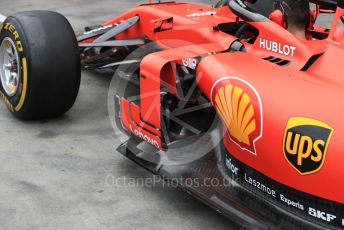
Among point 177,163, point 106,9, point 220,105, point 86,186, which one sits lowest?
point 106,9

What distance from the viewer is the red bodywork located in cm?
267

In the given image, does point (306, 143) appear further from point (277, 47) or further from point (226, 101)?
point (277, 47)

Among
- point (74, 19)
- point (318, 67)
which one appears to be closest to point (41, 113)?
point (318, 67)

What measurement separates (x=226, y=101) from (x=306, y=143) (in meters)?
0.54

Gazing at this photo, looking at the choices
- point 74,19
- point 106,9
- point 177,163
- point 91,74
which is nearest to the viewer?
point 177,163

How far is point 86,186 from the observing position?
3.66 metres

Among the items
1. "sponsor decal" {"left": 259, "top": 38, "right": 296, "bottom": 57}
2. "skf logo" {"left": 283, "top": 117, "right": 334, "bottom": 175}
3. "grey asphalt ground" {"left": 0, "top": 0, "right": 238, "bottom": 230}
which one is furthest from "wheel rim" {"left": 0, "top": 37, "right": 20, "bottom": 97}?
"skf logo" {"left": 283, "top": 117, "right": 334, "bottom": 175}

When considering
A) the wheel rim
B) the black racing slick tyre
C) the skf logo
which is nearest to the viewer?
the skf logo

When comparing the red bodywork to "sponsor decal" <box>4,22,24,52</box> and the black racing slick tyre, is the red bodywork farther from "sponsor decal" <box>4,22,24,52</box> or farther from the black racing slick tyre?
"sponsor decal" <box>4,22,24,52</box>

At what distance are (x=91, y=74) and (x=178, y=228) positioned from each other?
293cm

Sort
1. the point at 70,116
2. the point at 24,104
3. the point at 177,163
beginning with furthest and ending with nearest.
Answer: the point at 70,116 → the point at 24,104 → the point at 177,163

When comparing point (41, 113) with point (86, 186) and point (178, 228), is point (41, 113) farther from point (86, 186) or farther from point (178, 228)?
point (178, 228)

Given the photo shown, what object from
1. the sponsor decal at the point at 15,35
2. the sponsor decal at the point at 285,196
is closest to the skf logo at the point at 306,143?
the sponsor decal at the point at 285,196

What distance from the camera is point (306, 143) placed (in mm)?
2648
